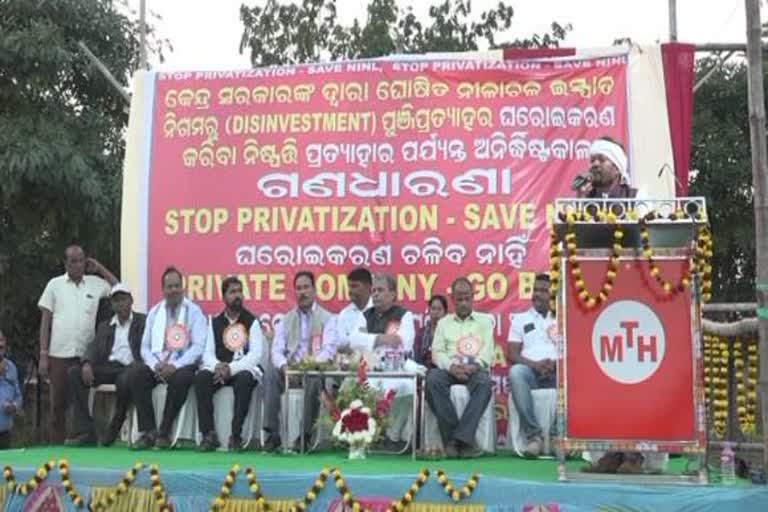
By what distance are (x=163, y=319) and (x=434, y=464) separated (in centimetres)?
233

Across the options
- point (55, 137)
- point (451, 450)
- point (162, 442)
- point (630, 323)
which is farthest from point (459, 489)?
point (55, 137)

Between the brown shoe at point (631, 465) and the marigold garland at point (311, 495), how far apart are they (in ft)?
4.45

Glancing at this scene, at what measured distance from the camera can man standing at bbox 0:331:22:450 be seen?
24.2 feet

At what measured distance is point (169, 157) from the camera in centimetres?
787

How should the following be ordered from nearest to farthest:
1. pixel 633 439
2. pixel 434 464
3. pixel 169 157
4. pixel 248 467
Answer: pixel 633 439 < pixel 248 467 < pixel 434 464 < pixel 169 157

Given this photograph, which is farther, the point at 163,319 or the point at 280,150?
the point at 280,150

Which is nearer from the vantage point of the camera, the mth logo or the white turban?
the mth logo

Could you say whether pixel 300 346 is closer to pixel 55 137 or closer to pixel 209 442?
pixel 209 442

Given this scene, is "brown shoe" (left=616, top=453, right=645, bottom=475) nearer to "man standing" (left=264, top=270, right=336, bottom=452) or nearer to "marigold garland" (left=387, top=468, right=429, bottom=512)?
"marigold garland" (left=387, top=468, right=429, bottom=512)

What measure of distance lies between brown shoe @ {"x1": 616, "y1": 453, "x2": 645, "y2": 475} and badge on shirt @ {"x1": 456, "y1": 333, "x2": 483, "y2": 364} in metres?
1.68

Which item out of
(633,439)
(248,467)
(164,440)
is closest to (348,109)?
(164,440)

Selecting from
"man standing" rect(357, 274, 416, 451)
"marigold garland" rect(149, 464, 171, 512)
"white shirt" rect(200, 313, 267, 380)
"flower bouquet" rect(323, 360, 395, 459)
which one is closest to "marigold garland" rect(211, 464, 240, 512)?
"marigold garland" rect(149, 464, 171, 512)

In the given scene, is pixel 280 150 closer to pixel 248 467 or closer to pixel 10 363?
pixel 10 363

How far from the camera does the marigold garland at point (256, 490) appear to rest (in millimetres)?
4738
